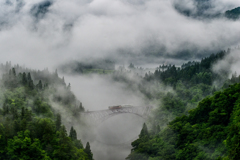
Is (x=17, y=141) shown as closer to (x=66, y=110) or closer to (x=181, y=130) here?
(x=181, y=130)

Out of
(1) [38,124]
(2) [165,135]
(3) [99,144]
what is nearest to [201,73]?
(3) [99,144]

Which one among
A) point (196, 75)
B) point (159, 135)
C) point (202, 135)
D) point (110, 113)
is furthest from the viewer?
point (196, 75)

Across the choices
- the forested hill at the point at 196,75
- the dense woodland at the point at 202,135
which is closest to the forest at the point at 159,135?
the dense woodland at the point at 202,135

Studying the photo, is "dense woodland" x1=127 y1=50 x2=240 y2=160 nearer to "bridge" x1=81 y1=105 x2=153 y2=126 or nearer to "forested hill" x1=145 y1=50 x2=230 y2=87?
"bridge" x1=81 y1=105 x2=153 y2=126

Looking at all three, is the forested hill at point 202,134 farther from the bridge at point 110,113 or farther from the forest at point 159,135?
the bridge at point 110,113

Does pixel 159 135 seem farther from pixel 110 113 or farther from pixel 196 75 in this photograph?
pixel 196 75

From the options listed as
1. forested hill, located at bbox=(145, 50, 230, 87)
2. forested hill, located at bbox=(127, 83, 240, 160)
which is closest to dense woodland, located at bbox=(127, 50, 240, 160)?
forested hill, located at bbox=(127, 83, 240, 160)

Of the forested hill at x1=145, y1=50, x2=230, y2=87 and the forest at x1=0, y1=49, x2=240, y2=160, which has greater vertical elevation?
the forested hill at x1=145, y1=50, x2=230, y2=87

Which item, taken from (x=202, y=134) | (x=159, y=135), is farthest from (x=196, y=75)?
(x=202, y=134)

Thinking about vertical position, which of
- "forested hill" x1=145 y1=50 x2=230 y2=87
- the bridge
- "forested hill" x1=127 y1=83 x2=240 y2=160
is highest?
"forested hill" x1=145 y1=50 x2=230 y2=87

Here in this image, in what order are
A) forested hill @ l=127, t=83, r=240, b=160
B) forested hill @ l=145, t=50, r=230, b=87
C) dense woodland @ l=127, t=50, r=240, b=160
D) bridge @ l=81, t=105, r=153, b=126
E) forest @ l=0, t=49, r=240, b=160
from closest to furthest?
1. dense woodland @ l=127, t=50, r=240, b=160
2. forested hill @ l=127, t=83, r=240, b=160
3. forest @ l=0, t=49, r=240, b=160
4. bridge @ l=81, t=105, r=153, b=126
5. forested hill @ l=145, t=50, r=230, b=87

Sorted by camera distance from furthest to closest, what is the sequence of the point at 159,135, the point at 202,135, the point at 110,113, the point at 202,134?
the point at 110,113 < the point at 159,135 < the point at 202,134 < the point at 202,135
